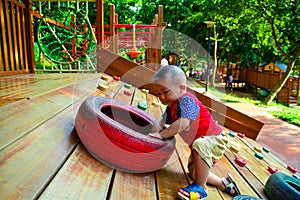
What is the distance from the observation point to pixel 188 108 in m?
1.58

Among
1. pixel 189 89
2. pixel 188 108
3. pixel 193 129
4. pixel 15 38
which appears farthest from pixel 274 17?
pixel 188 108

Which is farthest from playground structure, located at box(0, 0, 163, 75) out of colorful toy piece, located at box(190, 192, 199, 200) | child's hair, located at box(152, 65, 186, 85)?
colorful toy piece, located at box(190, 192, 199, 200)

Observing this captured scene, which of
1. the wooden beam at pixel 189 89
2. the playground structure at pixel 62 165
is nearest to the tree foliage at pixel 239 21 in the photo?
the wooden beam at pixel 189 89

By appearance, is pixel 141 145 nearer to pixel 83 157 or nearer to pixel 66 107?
pixel 83 157

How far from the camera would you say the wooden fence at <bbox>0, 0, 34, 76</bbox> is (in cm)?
377

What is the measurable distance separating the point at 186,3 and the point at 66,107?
21.0m

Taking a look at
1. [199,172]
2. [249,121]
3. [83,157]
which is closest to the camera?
[83,157]

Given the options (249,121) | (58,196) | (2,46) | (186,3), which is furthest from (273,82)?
(58,196)

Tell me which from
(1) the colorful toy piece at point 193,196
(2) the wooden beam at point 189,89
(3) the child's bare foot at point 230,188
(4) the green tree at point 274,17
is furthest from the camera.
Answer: (4) the green tree at point 274,17

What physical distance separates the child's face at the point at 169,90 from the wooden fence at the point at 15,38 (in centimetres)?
322

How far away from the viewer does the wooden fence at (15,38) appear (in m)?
3.77

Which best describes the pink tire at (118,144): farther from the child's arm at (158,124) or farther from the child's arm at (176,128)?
the child's arm at (158,124)

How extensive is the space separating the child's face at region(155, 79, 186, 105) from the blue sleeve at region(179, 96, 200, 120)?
5 centimetres

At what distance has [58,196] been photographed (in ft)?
3.51
